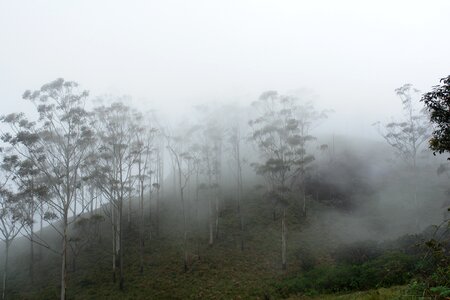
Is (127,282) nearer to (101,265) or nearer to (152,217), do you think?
(101,265)

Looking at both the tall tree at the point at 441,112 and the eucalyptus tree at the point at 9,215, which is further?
the eucalyptus tree at the point at 9,215

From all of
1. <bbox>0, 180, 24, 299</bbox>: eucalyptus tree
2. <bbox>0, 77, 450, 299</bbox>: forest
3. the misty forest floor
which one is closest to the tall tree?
<bbox>0, 77, 450, 299</bbox>: forest

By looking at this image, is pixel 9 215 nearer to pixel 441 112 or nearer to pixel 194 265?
pixel 194 265

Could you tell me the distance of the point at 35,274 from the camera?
105 ft

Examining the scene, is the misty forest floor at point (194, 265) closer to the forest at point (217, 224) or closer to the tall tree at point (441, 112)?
the forest at point (217, 224)

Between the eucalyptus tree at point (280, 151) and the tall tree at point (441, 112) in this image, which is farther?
the eucalyptus tree at point (280, 151)

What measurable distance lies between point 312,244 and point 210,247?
33.0 ft

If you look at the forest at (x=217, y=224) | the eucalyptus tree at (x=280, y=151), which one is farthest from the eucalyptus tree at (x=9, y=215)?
the eucalyptus tree at (x=280, y=151)

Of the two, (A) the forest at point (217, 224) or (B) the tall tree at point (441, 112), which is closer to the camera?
(B) the tall tree at point (441, 112)

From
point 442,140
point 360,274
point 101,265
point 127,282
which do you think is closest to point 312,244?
point 360,274

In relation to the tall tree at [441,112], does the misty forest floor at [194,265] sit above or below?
below

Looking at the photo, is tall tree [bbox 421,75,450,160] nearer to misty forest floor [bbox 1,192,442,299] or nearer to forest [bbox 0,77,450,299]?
forest [bbox 0,77,450,299]

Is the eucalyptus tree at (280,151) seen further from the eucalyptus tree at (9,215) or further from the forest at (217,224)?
the eucalyptus tree at (9,215)

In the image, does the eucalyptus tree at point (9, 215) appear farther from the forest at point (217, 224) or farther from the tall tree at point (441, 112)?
the tall tree at point (441, 112)
